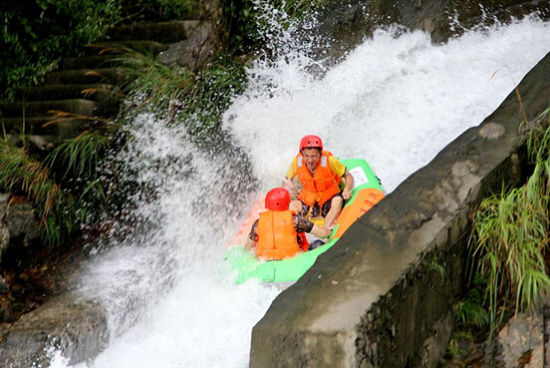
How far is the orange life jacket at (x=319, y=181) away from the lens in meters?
5.64

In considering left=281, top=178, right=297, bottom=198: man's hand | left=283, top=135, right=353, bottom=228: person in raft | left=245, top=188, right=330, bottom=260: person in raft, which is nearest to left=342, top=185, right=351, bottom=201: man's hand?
left=283, top=135, right=353, bottom=228: person in raft

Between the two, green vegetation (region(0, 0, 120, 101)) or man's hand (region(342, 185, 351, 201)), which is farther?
green vegetation (region(0, 0, 120, 101))

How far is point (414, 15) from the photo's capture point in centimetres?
777

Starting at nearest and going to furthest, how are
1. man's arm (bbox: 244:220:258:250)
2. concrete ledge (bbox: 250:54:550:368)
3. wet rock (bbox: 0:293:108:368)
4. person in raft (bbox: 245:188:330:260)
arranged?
1. concrete ledge (bbox: 250:54:550:368)
2. wet rock (bbox: 0:293:108:368)
3. person in raft (bbox: 245:188:330:260)
4. man's arm (bbox: 244:220:258:250)

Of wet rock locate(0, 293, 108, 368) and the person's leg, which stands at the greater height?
the person's leg

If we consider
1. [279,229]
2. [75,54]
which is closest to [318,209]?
[279,229]

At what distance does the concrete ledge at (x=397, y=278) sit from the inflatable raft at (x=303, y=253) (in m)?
0.74

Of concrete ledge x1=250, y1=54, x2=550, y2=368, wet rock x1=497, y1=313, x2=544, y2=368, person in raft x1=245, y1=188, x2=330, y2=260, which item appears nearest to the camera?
concrete ledge x1=250, y1=54, x2=550, y2=368

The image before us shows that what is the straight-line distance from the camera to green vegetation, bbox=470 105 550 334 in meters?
3.39

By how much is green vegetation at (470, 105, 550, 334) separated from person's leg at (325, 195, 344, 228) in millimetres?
1983

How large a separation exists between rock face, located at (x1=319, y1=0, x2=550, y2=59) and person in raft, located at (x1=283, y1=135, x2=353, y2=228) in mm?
2643

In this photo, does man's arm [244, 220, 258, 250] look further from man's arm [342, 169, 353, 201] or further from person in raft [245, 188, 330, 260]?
man's arm [342, 169, 353, 201]

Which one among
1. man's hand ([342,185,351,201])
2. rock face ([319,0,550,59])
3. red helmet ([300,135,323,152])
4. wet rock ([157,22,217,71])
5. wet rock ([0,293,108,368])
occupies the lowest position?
wet rock ([0,293,108,368])

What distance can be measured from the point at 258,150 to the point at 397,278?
3.79m
